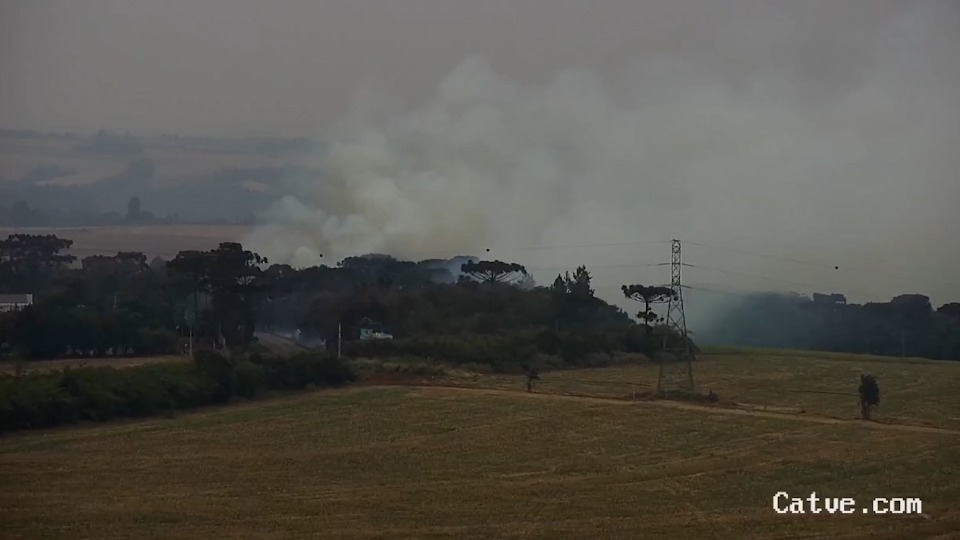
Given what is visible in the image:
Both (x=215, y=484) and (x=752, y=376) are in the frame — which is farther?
(x=752, y=376)

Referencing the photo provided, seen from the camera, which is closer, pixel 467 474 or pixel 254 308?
pixel 467 474

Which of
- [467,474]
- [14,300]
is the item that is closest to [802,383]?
[467,474]

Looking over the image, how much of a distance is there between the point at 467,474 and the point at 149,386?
1456 centimetres

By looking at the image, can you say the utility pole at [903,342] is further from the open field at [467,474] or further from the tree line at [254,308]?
the open field at [467,474]

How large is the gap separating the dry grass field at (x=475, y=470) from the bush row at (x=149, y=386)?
1004mm

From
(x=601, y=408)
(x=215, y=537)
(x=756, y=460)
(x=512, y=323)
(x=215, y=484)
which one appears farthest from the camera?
(x=512, y=323)

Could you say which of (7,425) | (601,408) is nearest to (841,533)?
(601,408)

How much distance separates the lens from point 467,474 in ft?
98.3

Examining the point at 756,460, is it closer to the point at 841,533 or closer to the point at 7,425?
the point at 841,533

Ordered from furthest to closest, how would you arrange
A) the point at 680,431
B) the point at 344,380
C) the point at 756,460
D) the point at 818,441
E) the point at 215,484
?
the point at 344,380
the point at 680,431
the point at 818,441
the point at 756,460
the point at 215,484

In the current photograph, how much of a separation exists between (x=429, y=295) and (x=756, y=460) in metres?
36.9

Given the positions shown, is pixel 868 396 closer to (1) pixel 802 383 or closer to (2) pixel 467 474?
(1) pixel 802 383

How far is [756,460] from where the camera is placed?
31.2 metres

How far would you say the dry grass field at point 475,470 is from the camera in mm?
24531
